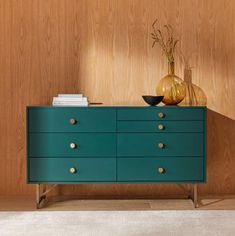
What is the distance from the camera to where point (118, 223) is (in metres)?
2.99

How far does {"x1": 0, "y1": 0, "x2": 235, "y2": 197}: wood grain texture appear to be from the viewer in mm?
3631

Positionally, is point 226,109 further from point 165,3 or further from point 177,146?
point 165,3

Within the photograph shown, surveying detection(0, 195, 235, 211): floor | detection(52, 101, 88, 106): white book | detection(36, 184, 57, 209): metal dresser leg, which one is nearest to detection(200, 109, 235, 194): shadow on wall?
detection(0, 195, 235, 211): floor

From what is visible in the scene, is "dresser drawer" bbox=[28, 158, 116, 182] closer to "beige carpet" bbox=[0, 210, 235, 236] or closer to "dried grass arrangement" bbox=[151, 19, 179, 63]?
"beige carpet" bbox=[0, 210, 235, 236]

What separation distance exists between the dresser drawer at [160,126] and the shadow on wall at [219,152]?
1.39ft

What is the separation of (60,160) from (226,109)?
4.18 feet

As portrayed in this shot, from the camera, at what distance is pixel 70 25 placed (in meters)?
3.64

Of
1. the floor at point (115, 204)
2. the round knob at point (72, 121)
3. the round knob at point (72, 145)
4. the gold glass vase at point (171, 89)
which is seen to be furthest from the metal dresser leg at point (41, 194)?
the gold glass vase at point (171, 89)

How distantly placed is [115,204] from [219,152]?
864mm

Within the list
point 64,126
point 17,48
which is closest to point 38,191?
point 64,126

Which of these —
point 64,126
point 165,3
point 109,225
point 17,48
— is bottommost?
point 109,225

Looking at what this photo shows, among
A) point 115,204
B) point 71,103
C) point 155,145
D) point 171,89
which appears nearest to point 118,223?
point 115,204

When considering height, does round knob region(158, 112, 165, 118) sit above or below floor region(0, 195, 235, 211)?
above

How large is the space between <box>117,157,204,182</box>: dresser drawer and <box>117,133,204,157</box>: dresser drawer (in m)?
0.04
